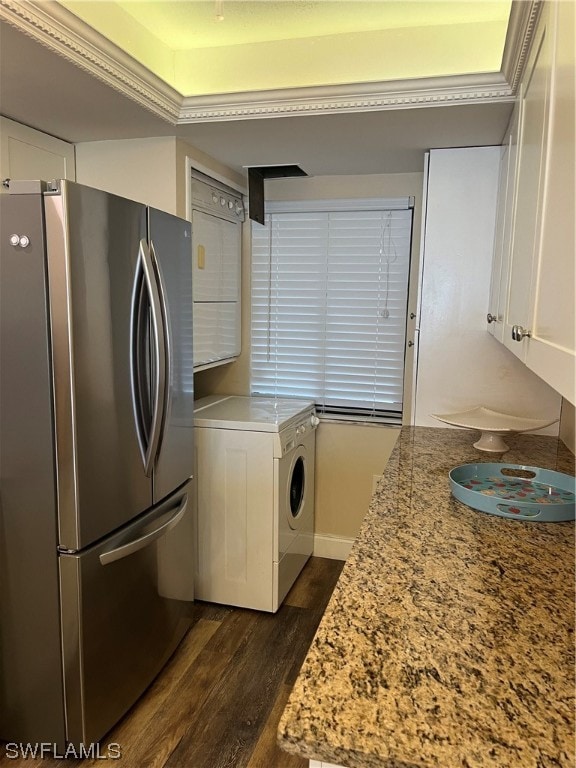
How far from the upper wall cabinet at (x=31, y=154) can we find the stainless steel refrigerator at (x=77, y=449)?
67 centimetres

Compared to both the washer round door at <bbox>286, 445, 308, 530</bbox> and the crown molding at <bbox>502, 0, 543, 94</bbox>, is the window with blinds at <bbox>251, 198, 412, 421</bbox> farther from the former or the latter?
the crown molding at <bbox>502, 0, 543, 94</bbox>

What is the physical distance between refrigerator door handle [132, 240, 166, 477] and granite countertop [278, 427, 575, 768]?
Answer: 0.88m

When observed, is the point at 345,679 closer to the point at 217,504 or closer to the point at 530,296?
the point at 530,296

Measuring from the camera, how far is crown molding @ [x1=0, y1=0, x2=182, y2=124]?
4.95ft

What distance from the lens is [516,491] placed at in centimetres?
174

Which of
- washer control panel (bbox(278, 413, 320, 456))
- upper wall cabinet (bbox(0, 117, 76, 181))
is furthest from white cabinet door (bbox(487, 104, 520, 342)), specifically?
upper wall cabinet (bbox(0, 117, 76, 181))

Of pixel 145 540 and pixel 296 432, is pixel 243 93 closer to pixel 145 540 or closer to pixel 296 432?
pixel 296 432

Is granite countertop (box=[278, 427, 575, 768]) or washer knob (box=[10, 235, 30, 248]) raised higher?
washer knob (box=[10, 235, 30, 248])

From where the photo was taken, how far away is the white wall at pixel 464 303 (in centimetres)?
248

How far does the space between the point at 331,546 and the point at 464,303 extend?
67.1 inches

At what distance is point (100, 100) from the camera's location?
6.73ft

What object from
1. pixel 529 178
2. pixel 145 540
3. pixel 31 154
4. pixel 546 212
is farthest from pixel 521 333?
pixel 31 154

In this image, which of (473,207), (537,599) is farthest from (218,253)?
(537,599)

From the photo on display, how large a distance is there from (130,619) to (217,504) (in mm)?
815
